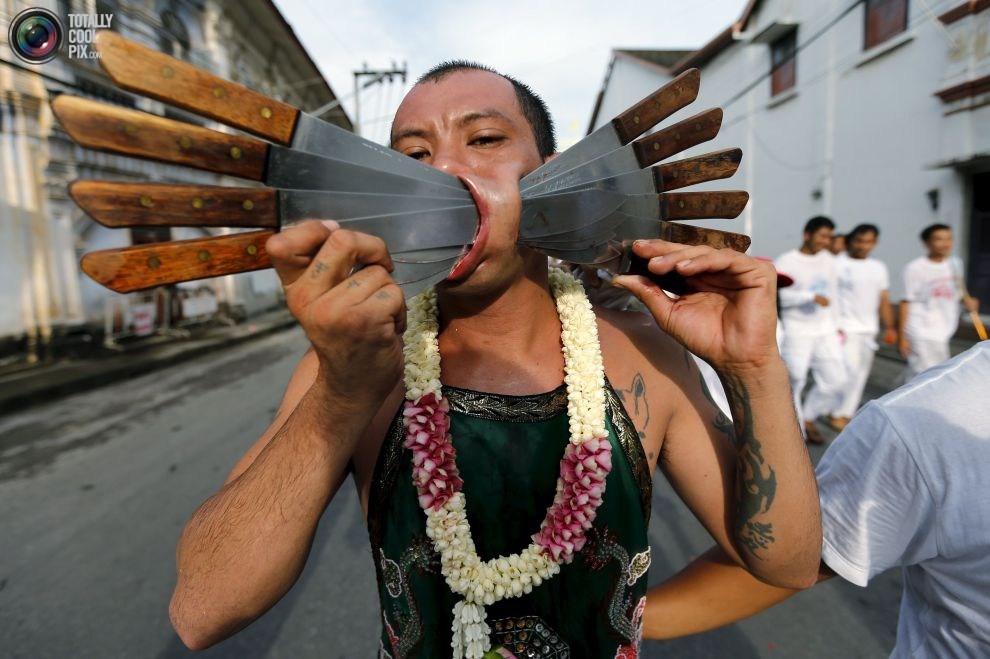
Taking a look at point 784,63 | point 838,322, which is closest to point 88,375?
point 838,322

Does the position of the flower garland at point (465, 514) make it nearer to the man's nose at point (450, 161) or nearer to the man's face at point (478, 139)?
the man's face at point (478, 139)

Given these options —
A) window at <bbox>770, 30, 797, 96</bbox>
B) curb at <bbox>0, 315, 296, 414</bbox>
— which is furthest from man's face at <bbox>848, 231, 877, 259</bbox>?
window at <bbox>770, 30, 797, 96</bbox>

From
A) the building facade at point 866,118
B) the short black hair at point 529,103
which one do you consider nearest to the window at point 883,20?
the building facade at point 866,118

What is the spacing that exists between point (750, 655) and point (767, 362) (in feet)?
6.05

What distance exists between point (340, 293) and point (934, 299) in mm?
6077

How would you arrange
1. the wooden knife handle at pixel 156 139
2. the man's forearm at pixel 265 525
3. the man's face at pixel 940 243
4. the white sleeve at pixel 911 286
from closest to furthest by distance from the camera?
the wooden knife handle at pixel 156 139, the man's forearm at pixel 265 525, the man's face at pixel 940 243, the white sleeve at pixel 911 286

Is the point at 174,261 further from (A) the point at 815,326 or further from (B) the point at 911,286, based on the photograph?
(B) the point at 911,286

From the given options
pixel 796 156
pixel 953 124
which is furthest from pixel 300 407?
pixel 796 156

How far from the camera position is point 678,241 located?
1.35 m

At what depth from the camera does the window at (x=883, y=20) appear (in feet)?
32.8

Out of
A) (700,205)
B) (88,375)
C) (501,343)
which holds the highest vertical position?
(700,205)

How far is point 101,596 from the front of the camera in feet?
9.09

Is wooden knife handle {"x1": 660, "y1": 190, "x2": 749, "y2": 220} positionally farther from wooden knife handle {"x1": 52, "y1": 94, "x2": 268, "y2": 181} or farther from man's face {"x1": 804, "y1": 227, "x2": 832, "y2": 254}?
man's face {"x1": 804, "y1": 227, "x2": 832, "y2": 254}

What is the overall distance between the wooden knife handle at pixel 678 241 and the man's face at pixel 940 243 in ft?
16.6
